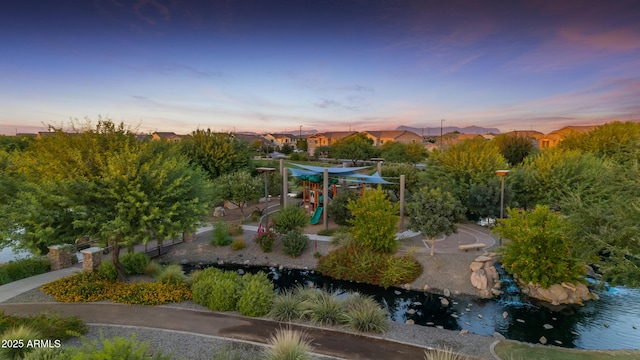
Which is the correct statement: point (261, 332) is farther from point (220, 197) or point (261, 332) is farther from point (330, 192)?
point (330, 192)

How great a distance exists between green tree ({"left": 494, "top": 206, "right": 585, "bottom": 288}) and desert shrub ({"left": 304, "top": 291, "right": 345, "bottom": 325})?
875cm

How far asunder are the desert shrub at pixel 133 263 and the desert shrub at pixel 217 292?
4180 millimetres

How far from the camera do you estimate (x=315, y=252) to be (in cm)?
1922

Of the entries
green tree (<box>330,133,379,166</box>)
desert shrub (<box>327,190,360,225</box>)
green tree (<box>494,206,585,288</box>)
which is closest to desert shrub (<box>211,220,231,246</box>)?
desert shrub (<box>327,190,360,225</box>)

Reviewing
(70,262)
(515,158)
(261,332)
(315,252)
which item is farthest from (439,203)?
(515,158)

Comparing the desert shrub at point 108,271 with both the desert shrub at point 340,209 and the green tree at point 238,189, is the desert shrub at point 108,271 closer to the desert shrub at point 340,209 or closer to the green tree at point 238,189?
the green tree at point 238,189

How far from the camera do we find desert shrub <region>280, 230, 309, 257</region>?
19.1 m

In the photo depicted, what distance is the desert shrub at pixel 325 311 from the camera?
36.8ft

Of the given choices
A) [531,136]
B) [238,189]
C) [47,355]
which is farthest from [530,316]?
[531,136]

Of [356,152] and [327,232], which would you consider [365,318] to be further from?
[356,152]

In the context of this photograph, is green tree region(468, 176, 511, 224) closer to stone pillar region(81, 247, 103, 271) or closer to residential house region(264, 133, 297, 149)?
stone pillar region(81, 247, 103, 271)

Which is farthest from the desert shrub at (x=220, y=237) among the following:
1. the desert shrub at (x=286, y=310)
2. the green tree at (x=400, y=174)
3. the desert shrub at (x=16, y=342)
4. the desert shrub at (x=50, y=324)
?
the green tree at (x=400, y=174)

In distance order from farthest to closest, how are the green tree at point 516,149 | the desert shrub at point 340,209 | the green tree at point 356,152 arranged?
the green tree at point 356,152 → the green tree at point 516,149 → the desert shrub at point 340,209

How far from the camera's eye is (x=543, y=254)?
14.6 metres
